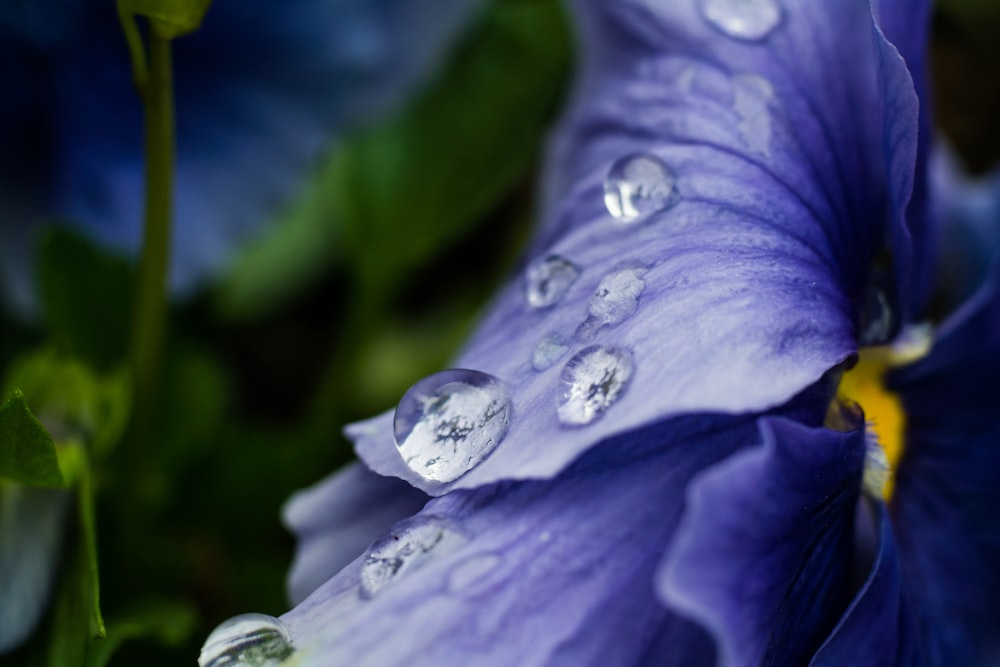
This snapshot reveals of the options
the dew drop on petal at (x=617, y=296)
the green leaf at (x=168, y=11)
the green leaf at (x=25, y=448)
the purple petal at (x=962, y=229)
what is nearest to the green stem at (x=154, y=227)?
the green leaf at (x=168, y=11)

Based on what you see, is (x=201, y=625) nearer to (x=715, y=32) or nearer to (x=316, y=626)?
(x=316, y=626)

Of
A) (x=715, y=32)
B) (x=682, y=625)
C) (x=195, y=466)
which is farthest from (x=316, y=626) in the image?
(x=195, y=466)

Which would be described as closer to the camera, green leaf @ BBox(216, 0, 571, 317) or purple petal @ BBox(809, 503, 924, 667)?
purple petal @ BBox(809, 503, 924, 667)

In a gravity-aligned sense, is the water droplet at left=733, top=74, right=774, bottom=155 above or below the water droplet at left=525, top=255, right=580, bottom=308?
above

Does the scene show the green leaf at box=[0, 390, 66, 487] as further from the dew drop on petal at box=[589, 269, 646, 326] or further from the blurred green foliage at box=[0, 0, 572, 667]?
the dew drop on petal at box=[589, 269, 646, 326]

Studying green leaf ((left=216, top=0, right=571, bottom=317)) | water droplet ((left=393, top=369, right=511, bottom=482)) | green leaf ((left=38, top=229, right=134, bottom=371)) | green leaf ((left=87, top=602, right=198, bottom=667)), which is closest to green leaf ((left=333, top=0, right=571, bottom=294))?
green leaf ((left=216, top=0, right=571, bottom=317))

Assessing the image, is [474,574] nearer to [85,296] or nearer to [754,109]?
[754,109]
